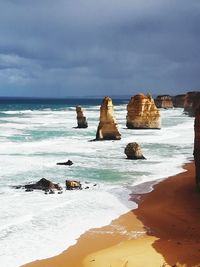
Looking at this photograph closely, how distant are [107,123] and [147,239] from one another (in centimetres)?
3179

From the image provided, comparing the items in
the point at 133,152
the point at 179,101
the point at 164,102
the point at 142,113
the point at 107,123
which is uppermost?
the point at 179,101

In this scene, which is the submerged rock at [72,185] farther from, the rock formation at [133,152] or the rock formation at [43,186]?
the rock formation at [133,152]

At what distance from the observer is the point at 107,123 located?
4819cm

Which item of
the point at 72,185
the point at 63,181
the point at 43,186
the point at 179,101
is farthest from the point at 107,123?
the point at 179,101

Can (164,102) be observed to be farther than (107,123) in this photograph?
Yes

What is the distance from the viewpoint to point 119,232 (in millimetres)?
17688

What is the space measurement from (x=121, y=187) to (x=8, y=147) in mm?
20243

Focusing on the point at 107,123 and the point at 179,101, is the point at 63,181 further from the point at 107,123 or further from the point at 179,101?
the point at 179,101

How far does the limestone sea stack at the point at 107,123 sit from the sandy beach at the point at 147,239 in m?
24.3

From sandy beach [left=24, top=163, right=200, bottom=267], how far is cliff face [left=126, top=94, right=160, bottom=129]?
128 feet

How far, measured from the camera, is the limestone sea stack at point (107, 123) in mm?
47188

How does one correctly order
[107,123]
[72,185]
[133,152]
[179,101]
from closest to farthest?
[72,185], [133,152], [107,123], [179,101]

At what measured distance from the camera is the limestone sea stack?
4719 cm

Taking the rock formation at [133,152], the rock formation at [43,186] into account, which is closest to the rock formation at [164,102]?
the rock formation at [133,152]
